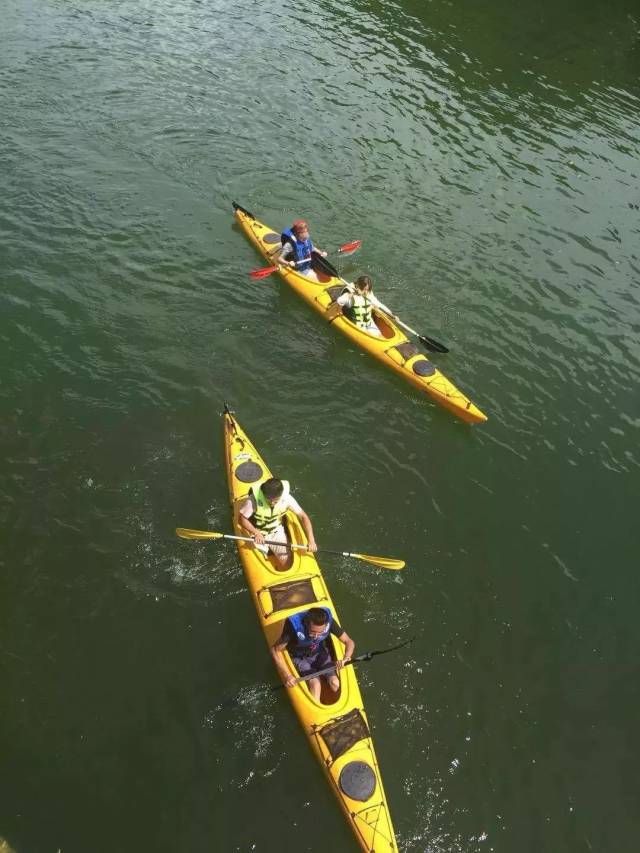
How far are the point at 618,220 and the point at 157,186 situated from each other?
1245 centimetres

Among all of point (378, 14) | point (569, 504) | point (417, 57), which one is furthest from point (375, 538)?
point (378, 14)

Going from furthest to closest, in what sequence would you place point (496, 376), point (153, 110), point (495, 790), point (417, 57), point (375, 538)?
point (417, 57) → point (153, 110) → point (496, 376) → point (375, 538) → point (495, 790)

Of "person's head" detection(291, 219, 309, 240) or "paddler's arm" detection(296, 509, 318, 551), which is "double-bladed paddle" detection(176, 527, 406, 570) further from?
"person's head" detection(291, 219, 309, 240)

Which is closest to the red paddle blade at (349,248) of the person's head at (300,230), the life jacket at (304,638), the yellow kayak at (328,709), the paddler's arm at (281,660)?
the person's head at (300,230)

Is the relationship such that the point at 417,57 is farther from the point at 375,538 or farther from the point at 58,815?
the point at 58,815

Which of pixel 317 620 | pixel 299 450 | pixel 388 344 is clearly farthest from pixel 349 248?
pixel 317 620

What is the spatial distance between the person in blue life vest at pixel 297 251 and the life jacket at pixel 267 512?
21.2ft

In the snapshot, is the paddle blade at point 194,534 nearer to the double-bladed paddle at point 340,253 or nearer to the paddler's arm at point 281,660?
the paddler's arm at point 281,660

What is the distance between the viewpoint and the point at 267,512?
8.16 meters

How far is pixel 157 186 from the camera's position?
50.4 feet

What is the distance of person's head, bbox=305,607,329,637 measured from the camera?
6941 millimetres

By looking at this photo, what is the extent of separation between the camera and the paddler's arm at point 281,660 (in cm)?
703

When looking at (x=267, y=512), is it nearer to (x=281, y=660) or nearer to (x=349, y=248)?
(x=281, y=660)

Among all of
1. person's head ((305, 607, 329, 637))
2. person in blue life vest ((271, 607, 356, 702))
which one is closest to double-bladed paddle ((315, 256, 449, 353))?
person in blue life vest ((271, 607, 356, 702))
